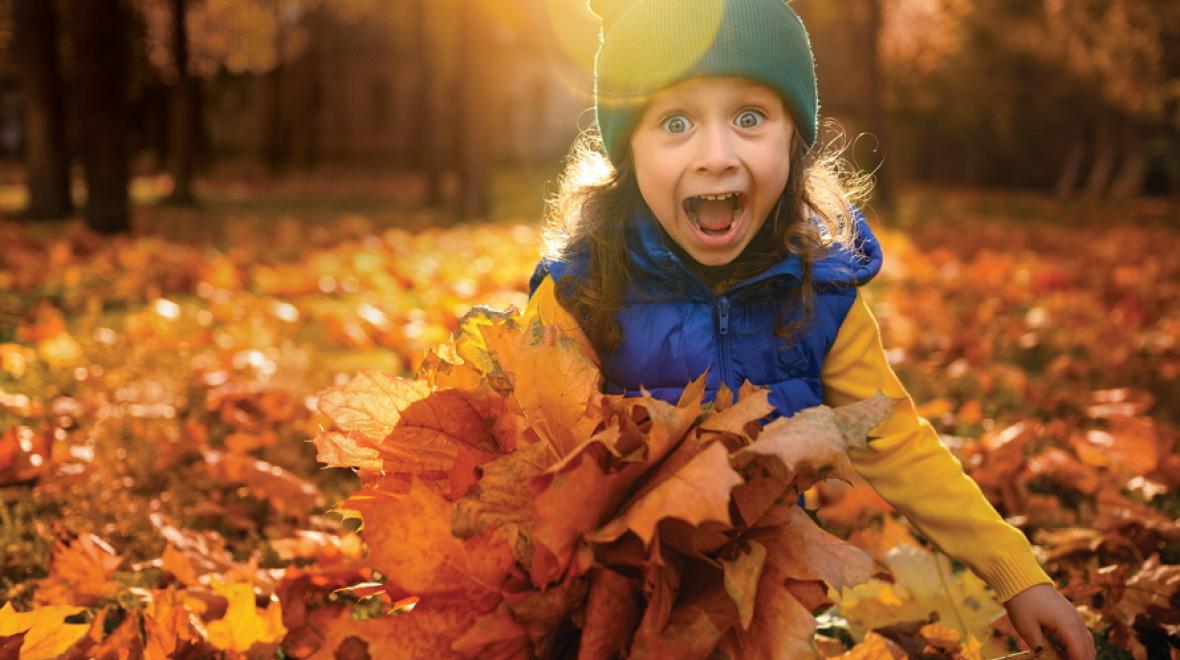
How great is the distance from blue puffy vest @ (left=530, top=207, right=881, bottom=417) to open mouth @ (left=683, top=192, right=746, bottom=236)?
0.09 m

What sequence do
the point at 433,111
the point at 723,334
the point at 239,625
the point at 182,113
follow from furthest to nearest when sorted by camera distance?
1. the point at 433,111
2. the point at 182,113
3. the point at 723,334
4. the point at 239,625

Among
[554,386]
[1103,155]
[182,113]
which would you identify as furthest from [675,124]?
[1103,155]

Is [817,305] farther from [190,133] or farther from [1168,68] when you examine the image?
[1168,68]

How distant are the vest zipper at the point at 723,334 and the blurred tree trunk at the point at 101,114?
27.2ft

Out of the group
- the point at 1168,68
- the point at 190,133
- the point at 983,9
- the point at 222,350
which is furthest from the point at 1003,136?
the point at 222,350

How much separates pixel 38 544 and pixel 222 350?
178 cm

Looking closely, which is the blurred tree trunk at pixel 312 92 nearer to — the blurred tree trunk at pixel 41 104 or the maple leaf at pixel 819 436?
the blurred tree trunk at pixel 41 104

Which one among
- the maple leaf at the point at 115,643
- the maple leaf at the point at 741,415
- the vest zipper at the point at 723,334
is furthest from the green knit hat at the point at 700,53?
the maple leaf at the point at 115,643

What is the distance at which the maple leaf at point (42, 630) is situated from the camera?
1489 millimetres

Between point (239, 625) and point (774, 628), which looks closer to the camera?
point (774, 628)

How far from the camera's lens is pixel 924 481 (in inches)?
68.3

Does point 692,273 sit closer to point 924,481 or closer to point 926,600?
point 924,481

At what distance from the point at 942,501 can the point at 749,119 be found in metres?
0.77

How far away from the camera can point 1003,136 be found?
30.5 m
